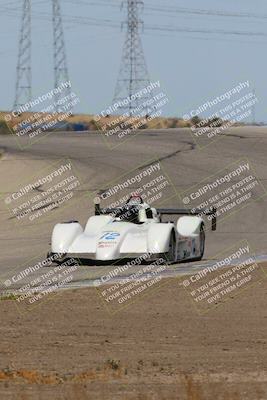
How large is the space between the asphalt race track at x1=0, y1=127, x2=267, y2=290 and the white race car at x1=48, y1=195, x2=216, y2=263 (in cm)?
36

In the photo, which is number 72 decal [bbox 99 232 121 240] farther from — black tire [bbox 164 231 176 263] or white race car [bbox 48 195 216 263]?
black tire [bbox 164 231 176 263]

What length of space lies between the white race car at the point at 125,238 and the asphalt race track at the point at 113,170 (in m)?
0.36

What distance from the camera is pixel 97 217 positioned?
24375 millimetres

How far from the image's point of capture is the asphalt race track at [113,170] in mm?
28547

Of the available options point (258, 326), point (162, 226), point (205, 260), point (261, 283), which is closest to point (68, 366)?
point (258, 326)

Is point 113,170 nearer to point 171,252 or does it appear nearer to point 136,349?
point 171,252

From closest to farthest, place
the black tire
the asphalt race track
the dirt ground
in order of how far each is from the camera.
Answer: the dirt ground < the black tire < the asphalt race track

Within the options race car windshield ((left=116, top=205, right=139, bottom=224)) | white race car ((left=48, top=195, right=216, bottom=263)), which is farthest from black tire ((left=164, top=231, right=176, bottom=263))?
race car windshield ((left=116, top=205, right=139, bottom=224))

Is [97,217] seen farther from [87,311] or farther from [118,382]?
[118,382]

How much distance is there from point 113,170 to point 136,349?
3099 centimetres

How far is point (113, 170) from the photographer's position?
4406 cm

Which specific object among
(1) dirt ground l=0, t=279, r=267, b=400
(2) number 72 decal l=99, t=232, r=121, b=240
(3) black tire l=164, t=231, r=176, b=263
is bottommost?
(3) black tire l=164, t=231, r=176, b=263

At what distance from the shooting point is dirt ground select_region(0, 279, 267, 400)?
1030 cm

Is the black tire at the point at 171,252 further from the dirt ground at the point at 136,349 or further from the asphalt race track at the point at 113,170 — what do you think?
the dirt ground at the point at 136,349
